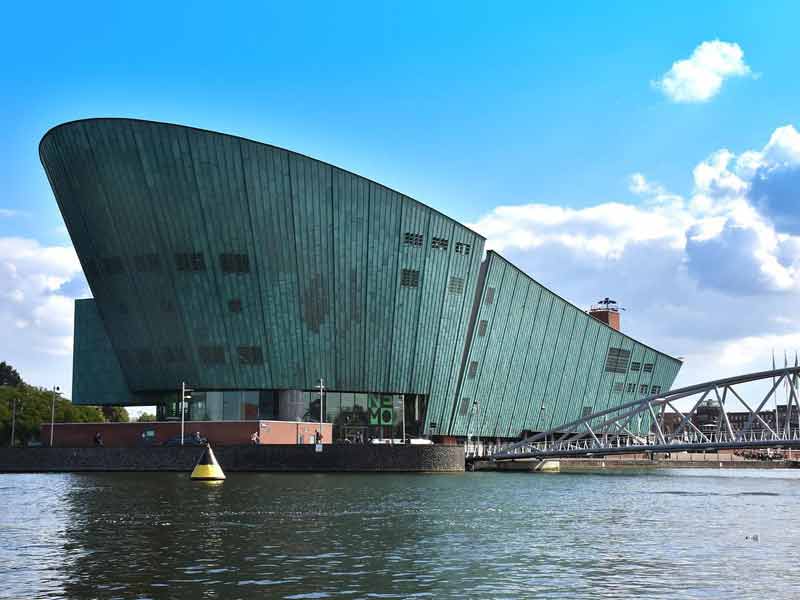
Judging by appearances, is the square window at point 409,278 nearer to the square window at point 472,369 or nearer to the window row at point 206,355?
the square window at point 472,369

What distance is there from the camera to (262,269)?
257ft

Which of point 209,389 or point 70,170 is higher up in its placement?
point 70,170

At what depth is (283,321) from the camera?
262 ft

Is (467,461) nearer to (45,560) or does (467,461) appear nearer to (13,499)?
(13,499)

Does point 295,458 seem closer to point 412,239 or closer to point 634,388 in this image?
point 412,239

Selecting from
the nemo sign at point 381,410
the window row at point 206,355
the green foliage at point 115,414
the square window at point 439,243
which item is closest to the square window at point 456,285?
Result: the square window at point 439,243

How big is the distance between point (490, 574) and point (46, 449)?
61.5m

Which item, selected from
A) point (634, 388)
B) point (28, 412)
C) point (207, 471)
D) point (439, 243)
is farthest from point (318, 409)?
point (28, 412)

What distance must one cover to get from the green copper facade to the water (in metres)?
32.7

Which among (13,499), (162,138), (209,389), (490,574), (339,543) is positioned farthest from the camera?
(209,389)

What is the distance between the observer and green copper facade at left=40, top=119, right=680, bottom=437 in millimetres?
76750

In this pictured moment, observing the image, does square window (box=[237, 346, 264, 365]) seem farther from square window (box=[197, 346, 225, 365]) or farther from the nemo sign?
the nemo sign

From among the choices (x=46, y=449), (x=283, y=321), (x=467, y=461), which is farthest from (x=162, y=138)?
(x=467, y=461)

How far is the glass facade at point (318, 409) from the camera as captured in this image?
8225 centimetres
